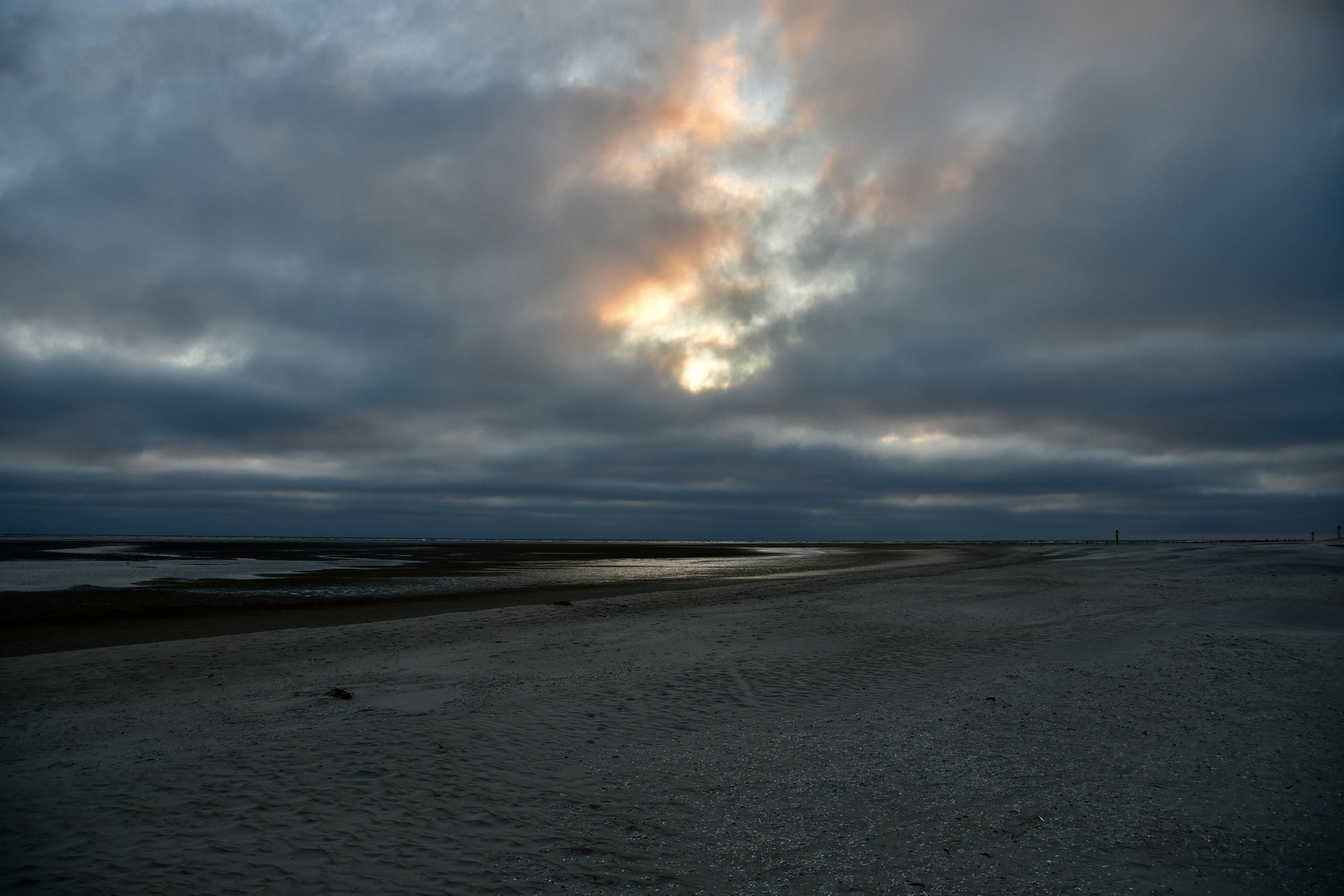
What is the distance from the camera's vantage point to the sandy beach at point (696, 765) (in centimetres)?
595

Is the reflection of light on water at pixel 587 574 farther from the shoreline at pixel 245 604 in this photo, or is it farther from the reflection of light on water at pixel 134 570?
the reflection of light on water at pixel 134 570

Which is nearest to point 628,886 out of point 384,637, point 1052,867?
point 1052,867

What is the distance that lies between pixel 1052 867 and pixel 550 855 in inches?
171

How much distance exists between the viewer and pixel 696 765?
8328mm

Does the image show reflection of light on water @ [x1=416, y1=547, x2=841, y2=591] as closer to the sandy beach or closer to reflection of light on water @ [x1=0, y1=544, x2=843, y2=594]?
reflection of light on water @ [x1=0, y1=544, x2=843, y2=594]

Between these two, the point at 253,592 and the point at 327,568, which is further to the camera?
the point at 327,568

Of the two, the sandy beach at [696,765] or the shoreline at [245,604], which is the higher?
the sandy beach at [696,765]

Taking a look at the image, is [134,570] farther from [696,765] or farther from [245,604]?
[696,765]

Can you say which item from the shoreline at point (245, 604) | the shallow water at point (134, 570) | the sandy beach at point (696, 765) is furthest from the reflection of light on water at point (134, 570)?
the sandy beach at point (696, 765)

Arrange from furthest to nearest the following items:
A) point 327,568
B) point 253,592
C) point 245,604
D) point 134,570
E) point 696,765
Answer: point 327,568 < point 134,570 < point 253,592 < point 245,604 < point 696,765

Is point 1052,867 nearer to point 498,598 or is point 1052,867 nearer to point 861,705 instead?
point 861,705

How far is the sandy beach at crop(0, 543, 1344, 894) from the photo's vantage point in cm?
595

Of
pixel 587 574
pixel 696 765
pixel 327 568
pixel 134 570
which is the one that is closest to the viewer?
pixel 696 765

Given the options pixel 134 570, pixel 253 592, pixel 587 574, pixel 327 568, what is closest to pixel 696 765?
pixel 253 592
